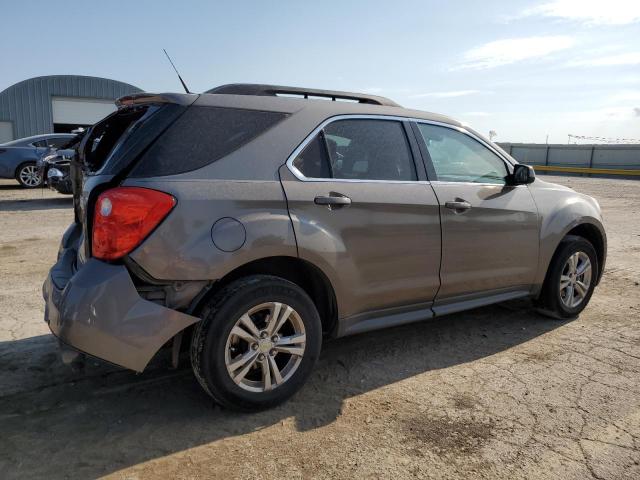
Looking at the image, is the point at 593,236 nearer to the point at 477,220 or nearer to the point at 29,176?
the point at 477,220

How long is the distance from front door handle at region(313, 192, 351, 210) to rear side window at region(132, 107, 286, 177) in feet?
1.72

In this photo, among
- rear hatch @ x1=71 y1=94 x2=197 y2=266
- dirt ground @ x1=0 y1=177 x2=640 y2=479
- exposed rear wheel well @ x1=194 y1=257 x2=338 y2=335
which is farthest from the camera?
exposed rear wheel well @ x1=194 y1=257 x2=338 y2=335

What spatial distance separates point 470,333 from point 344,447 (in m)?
2.07

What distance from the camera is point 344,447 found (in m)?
2.73

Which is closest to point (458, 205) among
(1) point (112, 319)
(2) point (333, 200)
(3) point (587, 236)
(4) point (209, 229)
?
(2) point (333, 200)

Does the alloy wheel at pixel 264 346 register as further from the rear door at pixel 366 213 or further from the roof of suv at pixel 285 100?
the roof of suv at pixel 285 100

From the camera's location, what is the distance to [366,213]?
3314 mm

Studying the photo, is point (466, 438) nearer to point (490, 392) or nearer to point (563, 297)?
point (490, 392)

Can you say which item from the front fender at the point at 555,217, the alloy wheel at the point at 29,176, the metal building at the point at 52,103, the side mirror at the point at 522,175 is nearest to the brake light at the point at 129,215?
the side mirror at the point at 522,175

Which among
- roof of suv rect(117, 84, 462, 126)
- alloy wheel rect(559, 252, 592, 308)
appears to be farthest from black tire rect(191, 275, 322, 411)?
alloy wheel rect(559, 252, 592, 308)

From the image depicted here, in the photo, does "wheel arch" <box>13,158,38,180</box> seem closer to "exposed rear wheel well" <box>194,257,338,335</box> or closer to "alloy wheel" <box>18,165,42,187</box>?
"alloy wheel" <box>18,165,42,187</box>

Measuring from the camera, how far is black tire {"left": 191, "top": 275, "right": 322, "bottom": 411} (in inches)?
110

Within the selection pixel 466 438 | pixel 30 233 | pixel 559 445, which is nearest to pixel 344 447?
pixel 466 438

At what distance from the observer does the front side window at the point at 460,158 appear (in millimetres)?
3852
